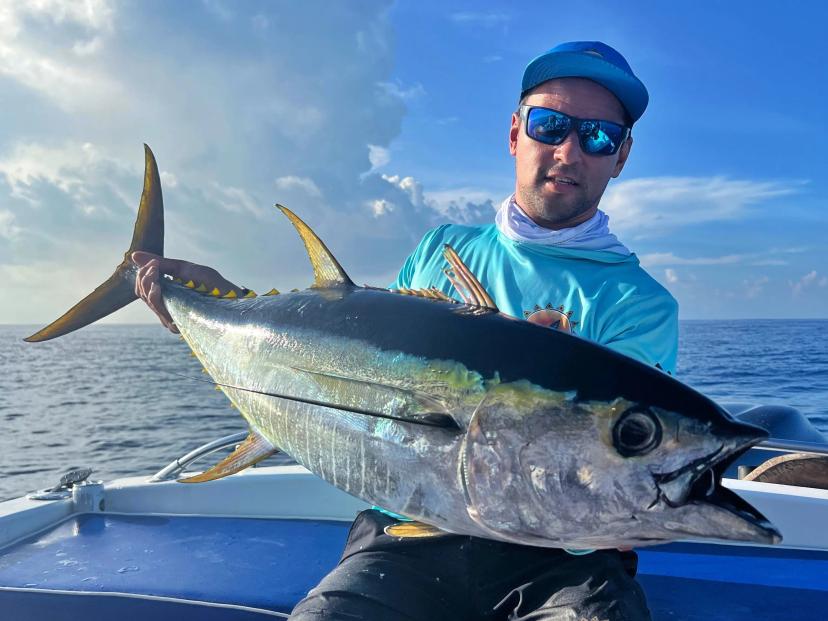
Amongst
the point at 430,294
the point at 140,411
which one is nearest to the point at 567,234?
the point at 430,294

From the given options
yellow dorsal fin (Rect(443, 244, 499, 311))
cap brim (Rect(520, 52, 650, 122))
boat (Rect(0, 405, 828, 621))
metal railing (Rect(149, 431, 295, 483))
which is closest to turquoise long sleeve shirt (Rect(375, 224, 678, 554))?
yellow dorsal fin (Rect(443, 244, 499, 311))

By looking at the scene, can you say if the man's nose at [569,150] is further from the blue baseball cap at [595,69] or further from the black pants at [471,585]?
the black pants at [471,585]

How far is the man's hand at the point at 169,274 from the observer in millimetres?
2904

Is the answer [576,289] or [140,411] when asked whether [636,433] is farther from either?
[140,411]

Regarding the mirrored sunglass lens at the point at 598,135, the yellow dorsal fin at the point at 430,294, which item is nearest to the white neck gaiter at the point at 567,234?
the mirrored sunglass lens at the point at 598,135

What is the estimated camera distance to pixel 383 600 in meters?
2.11

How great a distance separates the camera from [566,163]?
8.67ft

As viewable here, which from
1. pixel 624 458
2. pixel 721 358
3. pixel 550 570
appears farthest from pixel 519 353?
pixel 721 358

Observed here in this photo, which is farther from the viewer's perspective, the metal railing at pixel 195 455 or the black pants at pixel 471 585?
the metal railing at pixel 195 455

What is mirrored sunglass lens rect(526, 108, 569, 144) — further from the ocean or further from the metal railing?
the ocean

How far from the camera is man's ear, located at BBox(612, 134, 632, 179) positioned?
2868mm

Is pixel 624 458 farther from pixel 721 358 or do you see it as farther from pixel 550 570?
pixel 721 358

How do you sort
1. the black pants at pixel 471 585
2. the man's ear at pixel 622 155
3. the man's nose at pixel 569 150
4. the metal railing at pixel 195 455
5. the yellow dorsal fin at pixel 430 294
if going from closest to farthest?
the yellow dorsal fin at pixel 430 294, the black pants at pixel 471 585, the man's nose at pixel 569 150, the man's ear at pixel 622 155, the metal railing at pixel 195 455

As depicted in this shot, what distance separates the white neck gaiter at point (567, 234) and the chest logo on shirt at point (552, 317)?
0.95 feet
